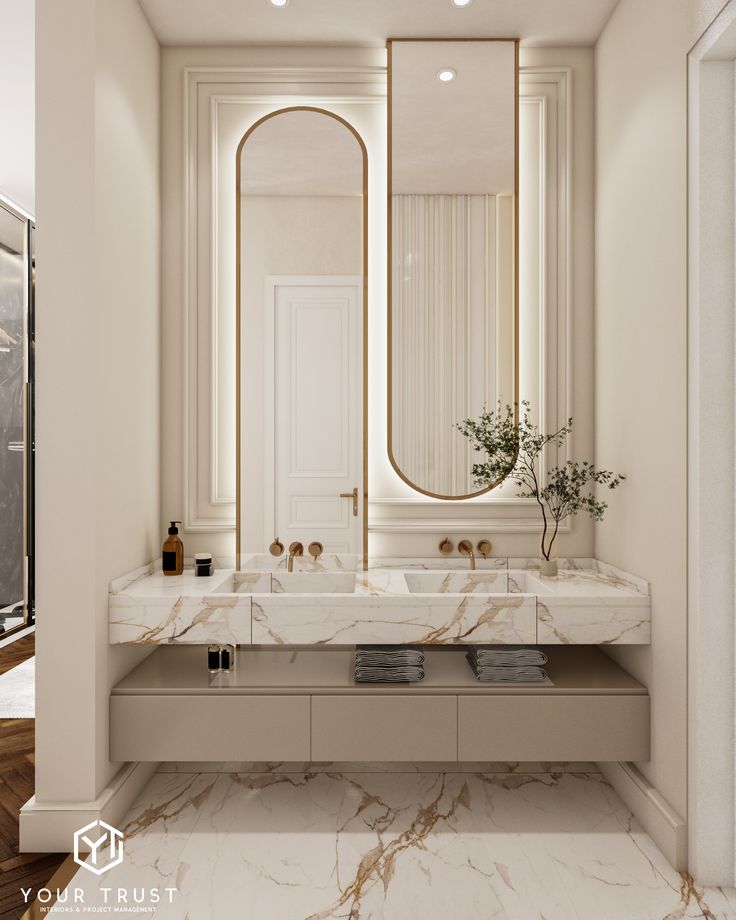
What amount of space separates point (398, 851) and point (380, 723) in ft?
1.18

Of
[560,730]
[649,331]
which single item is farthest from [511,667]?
[649,331]

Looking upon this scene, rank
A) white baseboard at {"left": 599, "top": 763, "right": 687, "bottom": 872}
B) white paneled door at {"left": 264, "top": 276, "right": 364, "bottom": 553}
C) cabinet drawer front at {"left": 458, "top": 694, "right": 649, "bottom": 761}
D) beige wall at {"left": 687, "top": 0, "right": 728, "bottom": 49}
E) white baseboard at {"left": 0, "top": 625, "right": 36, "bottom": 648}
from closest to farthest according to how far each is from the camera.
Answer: beige wall at {"left": 687, "top": 0, "right": 728, "bottom": 49}
white baseboard at {"left": 599, "top": 763, "right": 687, "bottom": 872}
cabinet drawer front at {"left": 458, "top": 694, "right": 649, "bottom": 761}
white paneled door at {"left": 264, "top": 276, "right": 364, "bottom": 553}
white baseboard at {"left": 0, "top": 625, "right": 36, "bottom": 648}

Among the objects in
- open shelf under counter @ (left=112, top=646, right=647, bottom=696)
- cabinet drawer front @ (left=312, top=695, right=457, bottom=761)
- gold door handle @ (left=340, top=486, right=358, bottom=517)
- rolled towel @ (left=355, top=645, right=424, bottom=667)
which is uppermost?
gold door handle @ (left=340, top=486, right=358, bottom=517)

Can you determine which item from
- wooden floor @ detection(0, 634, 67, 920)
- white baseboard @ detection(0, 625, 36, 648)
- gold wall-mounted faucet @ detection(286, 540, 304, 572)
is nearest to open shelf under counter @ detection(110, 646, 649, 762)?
wooden floor @ detection(0, 634, 67, 920)

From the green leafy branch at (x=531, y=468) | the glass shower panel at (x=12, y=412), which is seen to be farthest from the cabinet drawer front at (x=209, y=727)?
the glass shower panel at (x=12, y=412)

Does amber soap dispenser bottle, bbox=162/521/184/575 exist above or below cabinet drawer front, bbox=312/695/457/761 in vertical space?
above

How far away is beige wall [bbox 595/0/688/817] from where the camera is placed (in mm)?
1923

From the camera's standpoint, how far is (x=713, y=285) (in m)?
1.82

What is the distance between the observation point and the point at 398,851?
197 centimetres

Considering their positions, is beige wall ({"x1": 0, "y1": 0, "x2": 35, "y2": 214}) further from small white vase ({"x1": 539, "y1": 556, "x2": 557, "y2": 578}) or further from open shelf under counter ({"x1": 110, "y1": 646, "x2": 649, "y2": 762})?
small white vase ({"x1": 539, "y1": 556, "x2": 557, "y2": 578})

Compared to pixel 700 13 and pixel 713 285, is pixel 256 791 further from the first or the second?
pixel 700 13

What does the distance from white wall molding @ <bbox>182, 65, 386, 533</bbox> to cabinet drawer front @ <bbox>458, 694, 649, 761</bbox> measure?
4.04 feet

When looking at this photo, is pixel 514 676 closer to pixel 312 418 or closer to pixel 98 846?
pixel 312 418

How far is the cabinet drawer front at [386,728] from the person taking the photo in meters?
2.10
